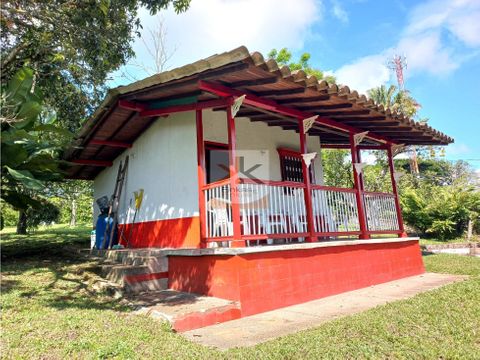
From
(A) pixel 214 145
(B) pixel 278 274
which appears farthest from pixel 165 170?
(B) pixel 278 274

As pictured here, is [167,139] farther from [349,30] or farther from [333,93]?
[349,30]

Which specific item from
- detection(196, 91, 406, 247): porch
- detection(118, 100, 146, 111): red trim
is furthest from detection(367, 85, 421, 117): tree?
detection(118, 100, 146, 111): red trim

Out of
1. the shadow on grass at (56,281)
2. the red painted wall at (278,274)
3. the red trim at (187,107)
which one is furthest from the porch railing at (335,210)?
the shadow on grass at (56,281)

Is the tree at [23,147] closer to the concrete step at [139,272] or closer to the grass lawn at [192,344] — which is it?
the concrete step at [139,272]

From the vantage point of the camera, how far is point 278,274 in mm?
5562

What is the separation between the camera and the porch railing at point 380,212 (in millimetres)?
8172

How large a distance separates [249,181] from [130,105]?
3.13 m

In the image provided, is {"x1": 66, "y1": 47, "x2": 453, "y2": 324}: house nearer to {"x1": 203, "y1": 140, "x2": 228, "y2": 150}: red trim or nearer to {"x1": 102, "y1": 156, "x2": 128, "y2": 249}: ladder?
{"x1": 203, "y1": 140, "x2": 228, "y2": 150}: red trim

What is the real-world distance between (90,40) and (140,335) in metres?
6.68

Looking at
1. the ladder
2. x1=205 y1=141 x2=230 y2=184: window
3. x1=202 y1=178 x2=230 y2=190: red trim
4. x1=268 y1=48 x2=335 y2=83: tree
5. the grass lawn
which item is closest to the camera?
the grass lawn

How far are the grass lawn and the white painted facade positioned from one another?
2.44 metres

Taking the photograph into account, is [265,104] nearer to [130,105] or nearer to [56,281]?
[130,105]

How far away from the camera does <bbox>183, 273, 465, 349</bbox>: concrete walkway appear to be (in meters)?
4.03

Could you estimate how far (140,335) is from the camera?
378 centimetres
